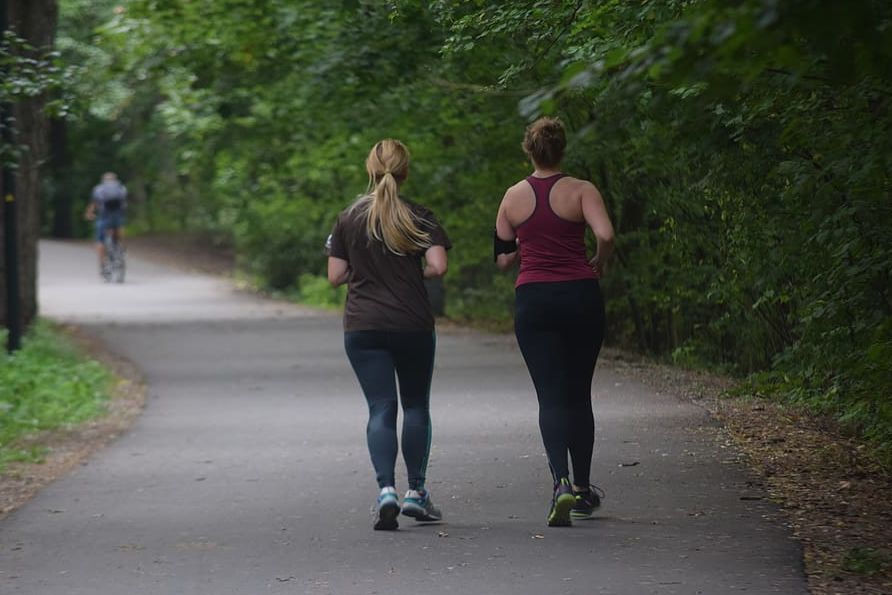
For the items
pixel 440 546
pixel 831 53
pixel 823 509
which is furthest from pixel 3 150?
pixel 831 53

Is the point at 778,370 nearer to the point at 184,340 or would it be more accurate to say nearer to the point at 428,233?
the point at 428,233

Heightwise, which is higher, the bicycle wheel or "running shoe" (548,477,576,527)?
"running shoe" (548,477,576,527)

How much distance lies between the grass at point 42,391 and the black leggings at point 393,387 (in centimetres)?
354

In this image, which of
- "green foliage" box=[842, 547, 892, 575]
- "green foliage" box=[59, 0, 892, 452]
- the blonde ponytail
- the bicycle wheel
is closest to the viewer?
"green foliage" box=[59, 0, 892, 452]

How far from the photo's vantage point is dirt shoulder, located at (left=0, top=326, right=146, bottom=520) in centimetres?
988

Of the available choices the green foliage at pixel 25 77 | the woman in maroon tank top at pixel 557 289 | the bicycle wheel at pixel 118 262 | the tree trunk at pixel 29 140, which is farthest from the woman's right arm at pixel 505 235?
the bicycle wheel at pixel 118 262

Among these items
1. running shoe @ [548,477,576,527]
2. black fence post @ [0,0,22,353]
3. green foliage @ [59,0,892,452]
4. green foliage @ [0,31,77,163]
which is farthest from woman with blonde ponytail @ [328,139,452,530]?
black fence post @ [0,0,22,353]

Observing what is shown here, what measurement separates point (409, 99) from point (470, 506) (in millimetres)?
10559

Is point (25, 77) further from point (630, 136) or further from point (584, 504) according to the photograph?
point (584, 504)

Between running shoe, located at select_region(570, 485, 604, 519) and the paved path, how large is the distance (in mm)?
99

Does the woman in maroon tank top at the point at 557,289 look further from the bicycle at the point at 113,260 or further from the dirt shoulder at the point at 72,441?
the bicycle at the point at 113,260

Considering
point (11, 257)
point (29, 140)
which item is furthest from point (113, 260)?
point (11, 257)

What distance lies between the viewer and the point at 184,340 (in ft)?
68.1

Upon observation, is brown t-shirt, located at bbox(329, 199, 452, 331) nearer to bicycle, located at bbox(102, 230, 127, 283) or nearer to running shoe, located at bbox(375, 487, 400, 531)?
running shoe, located at bbox(375, 487, 400, 531)
